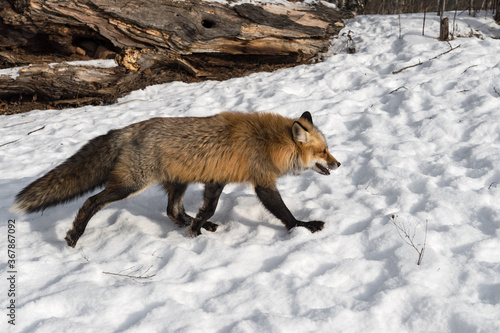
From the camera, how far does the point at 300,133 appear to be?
4242 mm

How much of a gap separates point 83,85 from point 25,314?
6660 millimetres

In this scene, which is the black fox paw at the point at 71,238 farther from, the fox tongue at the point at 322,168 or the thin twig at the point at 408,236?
the thin twig at the point at 408,236

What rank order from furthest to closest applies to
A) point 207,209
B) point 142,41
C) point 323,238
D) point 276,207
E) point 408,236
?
point 142,41 → point 207,209 → point 276,207 → point 323,238 → point 408,236

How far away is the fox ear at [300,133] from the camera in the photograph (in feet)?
13.7

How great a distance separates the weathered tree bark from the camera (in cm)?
829

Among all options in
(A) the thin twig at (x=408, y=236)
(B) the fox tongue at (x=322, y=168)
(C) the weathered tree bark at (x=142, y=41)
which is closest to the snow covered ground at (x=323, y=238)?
(A) the thin twig at (x=408, y=236)

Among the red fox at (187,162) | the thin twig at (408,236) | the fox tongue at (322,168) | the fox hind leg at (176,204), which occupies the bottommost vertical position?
the fox hind leg at (176,204)

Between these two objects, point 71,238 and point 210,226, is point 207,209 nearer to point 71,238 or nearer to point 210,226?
point 210,226

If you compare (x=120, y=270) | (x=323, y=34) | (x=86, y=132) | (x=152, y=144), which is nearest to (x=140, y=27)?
(x=86, y=132)

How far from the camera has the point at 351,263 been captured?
3420 mm

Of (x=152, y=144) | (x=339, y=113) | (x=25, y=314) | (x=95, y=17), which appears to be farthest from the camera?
(x=95, y=17)

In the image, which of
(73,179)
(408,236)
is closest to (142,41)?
(73,179)

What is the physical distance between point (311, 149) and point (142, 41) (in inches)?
232

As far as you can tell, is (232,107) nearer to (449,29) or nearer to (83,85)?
(83,85)
